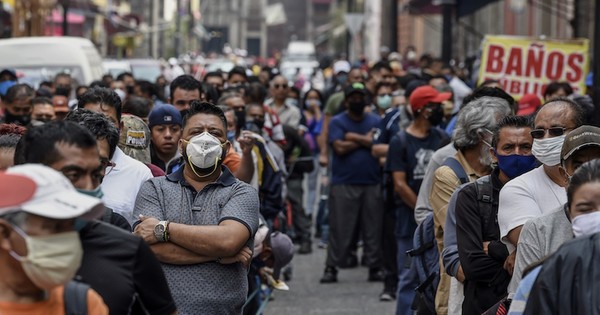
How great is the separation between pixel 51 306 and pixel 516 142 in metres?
3.41

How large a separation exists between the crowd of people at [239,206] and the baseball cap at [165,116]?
1 centimetres

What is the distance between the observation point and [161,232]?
6.48 meters

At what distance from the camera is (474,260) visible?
22.5ft

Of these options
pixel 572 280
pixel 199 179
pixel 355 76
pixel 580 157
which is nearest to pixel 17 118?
pixel 199 179

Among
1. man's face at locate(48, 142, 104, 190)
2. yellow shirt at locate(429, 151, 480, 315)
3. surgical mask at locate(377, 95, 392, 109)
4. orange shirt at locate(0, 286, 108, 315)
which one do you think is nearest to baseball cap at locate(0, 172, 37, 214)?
orange shirt at locate(0, 286, 108, 315)

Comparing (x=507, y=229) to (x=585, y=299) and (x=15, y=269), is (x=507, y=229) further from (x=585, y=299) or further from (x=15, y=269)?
(x=15, y=269)

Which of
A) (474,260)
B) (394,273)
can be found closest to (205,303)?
(474,260)

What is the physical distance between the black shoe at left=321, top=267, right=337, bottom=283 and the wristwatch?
A: 790 centimetres

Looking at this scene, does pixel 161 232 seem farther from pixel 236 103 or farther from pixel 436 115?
pixel 236 103

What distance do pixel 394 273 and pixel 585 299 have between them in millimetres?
8530

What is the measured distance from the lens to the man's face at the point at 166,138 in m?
8.95

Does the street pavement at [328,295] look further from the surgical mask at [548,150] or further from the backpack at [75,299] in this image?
the backpack at [75,299]

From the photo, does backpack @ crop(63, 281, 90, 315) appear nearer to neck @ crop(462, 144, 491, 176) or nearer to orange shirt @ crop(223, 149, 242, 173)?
neck @ crop(462, 144, 491, 176)

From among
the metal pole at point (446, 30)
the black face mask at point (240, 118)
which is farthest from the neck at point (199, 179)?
the metal pole at point (446, 30)
